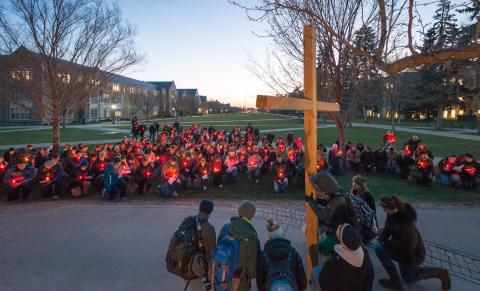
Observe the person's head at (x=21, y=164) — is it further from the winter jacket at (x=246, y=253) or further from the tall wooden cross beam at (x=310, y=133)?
the tall wooden cross beam at (x=310, y=133)

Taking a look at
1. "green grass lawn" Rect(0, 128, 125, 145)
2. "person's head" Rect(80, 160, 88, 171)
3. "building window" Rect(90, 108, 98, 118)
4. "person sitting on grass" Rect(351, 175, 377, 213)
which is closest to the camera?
"person sitting on grass" Rect(351, 175, 377, 213)

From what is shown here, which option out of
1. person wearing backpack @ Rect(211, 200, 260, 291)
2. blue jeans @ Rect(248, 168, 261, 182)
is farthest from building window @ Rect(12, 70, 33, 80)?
person wearing backpack @ Rect(211, 200, 260, 291)

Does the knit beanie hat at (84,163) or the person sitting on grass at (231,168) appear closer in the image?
the knit beanie hat at (84,163)

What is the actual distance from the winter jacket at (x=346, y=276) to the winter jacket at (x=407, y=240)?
1377 mm

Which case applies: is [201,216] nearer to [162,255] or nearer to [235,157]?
[162,255]

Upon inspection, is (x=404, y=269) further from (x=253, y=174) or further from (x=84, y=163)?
(x=84, y=163)

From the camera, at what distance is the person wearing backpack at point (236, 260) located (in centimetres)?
329

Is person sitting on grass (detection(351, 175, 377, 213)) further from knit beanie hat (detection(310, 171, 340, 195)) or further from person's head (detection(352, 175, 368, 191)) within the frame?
knit beanie hat (detection(310, 171, 340, 195))

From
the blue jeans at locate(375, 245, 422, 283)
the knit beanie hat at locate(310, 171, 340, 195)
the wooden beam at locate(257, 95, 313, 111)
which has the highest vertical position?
the wooden beam at locate(257, 95, 313, 111)

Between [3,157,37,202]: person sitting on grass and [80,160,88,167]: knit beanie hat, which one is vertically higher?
[80,160,88,167]: knit beanie hat

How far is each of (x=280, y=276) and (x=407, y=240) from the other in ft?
6.98

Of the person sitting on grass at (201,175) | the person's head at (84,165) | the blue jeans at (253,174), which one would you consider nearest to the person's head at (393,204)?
the person sitting on grass at (201,175)

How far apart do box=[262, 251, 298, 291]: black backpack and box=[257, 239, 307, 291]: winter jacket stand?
38 millimetres

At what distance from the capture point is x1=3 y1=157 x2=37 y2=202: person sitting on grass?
29.3 feet
